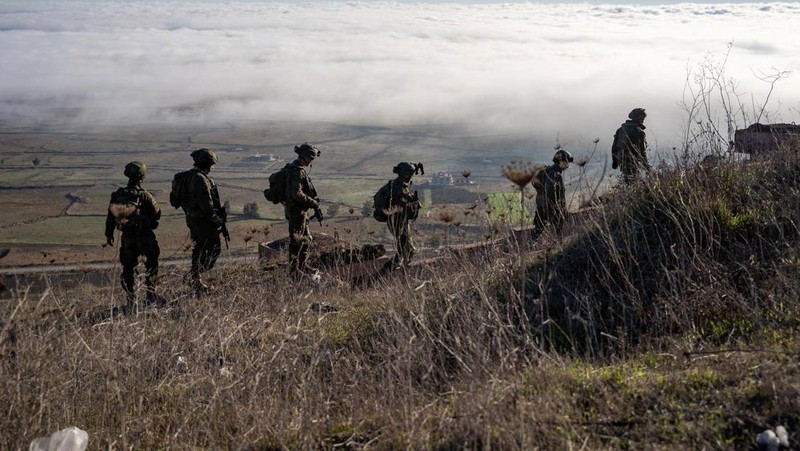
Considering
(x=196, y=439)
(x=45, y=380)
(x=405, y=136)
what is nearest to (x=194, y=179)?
(x=45, y=380)

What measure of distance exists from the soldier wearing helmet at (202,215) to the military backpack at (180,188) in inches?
1.5

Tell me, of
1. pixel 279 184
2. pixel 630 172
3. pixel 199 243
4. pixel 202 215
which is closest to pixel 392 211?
pixel 279 184

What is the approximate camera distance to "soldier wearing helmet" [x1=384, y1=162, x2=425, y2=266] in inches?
398

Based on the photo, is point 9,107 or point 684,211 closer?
point 684,211

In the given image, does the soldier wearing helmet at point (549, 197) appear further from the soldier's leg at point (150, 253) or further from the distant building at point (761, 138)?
the soldier's leg at point (150, 253)

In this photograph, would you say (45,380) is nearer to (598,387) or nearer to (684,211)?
(598,387)

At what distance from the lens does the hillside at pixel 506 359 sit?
428 cm

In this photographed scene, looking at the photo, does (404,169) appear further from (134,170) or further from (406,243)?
(134,170)

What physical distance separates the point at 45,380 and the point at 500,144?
4644cm

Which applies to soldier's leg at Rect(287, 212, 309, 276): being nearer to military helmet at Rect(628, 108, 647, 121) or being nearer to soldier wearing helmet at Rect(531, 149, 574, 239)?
soldier wearing helmet at Rect(531, 149, 574, 239)

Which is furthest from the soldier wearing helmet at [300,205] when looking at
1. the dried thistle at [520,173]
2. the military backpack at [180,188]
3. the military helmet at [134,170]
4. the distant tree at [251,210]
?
the distant tree at [251,210]

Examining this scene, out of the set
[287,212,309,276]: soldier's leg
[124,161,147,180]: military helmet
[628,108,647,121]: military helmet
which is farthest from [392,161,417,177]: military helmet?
[628,108,647,121]: military helmet

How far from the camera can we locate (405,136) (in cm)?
6300

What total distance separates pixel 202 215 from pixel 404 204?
2.49 meters
